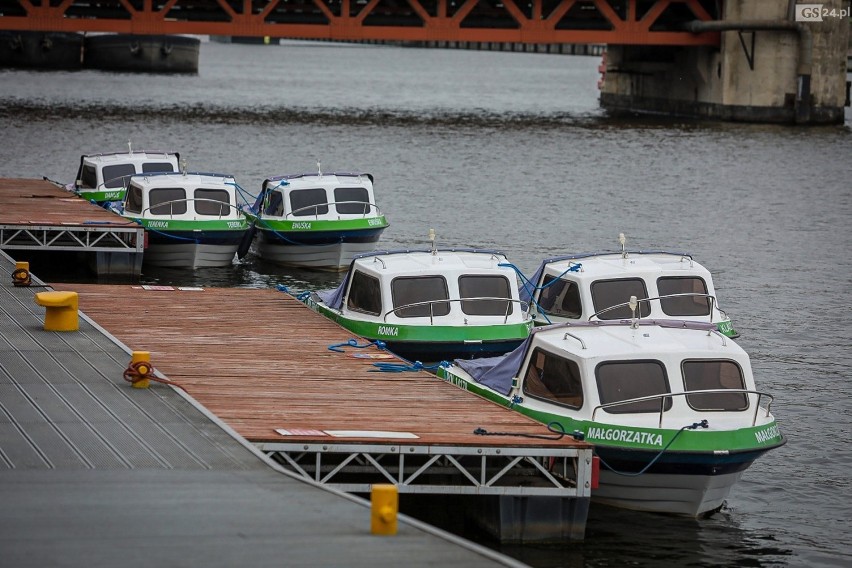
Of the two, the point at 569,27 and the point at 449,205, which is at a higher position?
the point at 569,27

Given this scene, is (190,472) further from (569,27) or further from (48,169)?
(569,27)

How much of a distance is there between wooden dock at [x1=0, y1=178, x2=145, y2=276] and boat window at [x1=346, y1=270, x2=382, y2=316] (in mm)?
12347

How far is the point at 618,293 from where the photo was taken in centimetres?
2809

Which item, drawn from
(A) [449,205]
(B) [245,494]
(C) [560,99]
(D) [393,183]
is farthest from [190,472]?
(C) [560,99]

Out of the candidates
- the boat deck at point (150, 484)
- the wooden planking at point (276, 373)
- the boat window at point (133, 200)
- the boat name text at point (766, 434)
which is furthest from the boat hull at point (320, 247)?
the boat name text at point (766, 434)

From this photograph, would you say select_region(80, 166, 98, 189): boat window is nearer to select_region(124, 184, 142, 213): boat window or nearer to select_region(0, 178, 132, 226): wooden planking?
select_region(0, 178, 132, 226): wooden planking

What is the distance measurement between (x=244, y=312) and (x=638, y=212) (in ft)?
112

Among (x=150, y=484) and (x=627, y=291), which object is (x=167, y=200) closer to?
(x=627, y=291)

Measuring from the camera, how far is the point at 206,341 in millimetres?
24672

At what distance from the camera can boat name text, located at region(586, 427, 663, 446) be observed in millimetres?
19844

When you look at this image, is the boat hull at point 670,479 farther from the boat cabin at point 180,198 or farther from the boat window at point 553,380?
the boat cabin at point 180,198

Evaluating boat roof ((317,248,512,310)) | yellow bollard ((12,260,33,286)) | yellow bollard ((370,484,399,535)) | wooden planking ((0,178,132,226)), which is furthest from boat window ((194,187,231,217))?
yellow bollard ((370,484,399,535))

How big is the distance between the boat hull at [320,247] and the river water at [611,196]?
30.1 inches

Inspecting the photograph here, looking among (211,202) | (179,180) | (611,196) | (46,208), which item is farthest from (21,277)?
(611,196)
